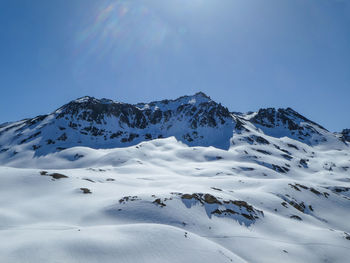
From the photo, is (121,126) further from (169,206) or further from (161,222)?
(161,222)

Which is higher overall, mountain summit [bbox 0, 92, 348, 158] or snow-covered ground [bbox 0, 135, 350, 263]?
mountain summit [bbox 0, 92, 348, 158]

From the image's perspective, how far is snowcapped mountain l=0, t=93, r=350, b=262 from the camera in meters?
15.5

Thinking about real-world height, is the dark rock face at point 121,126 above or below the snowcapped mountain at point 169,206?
above

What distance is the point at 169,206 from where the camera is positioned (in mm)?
27406

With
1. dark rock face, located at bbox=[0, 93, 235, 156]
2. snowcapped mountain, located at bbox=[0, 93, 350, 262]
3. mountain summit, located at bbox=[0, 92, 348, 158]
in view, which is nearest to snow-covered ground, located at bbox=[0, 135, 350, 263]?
snowcapped mountain, located at bbox=[0, 93, 350, 262]

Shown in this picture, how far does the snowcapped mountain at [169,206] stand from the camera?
15.5 meters

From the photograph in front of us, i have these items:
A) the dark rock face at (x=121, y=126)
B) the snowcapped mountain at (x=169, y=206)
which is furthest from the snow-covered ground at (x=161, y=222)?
the dark rock face at (x=121, y=126)

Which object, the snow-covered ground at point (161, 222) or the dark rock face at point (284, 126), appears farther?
the dark rock face at point (284, 126)

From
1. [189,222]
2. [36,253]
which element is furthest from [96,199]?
[36,253]

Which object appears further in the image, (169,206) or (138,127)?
(138,127)

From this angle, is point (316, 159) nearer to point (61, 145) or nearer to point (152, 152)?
point (152, 152)

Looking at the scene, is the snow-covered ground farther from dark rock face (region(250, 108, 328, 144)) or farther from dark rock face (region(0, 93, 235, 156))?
dark rock face (region(250, 108, 328, 144))

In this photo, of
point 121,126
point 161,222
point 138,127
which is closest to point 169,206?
point 161,222

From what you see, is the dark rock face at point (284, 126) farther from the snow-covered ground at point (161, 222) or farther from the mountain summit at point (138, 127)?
the snow-covered ground at point (161, 222)
